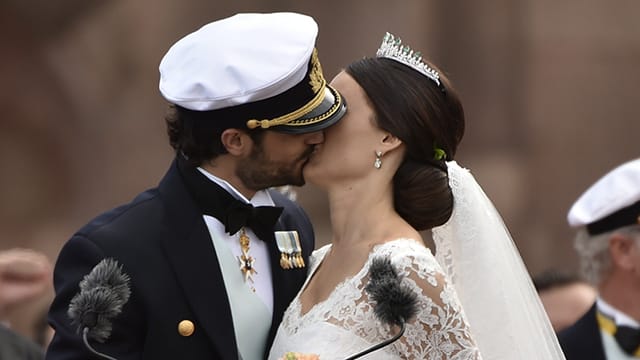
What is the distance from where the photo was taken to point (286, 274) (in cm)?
419

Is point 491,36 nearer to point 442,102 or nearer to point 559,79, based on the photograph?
point 559,79

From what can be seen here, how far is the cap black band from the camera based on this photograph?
5.67m

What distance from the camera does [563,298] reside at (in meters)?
6.97

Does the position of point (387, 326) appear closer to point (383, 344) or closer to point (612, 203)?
point (383, 344)

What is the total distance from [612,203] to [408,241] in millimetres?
1867

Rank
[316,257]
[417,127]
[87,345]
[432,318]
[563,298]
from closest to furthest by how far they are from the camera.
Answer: [87,345], [432,318], [417,127], [316,257], [563,298]

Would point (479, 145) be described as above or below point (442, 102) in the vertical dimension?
Answer: below

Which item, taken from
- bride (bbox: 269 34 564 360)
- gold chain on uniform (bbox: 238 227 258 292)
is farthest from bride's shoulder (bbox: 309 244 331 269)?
gold chain on uniform (bbox: 238 227 258 292)

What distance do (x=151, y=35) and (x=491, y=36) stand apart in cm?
222

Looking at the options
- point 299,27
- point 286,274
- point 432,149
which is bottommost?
point 286,274

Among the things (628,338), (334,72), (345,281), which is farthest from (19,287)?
(334,72)

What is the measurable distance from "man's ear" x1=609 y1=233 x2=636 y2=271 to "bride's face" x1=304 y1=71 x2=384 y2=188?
1855 mm

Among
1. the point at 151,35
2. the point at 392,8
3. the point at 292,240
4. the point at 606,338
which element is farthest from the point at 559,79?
the point at 292,240

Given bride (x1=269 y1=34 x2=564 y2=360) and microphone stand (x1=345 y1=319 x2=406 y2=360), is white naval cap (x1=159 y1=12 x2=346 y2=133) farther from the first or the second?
microphone stand (x1=345 y1=319 x2=406 y2=360)
